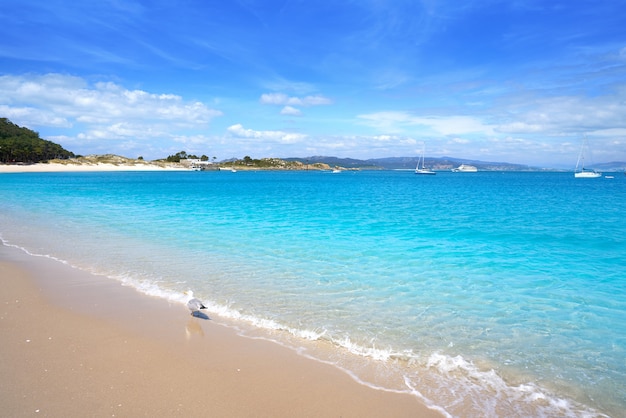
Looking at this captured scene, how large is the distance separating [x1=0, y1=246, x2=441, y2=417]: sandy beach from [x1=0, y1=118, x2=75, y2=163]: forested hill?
149 m

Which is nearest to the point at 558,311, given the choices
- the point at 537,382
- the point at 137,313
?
the point at 537,382

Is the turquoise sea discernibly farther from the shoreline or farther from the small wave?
the shoreline

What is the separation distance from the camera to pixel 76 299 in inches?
326

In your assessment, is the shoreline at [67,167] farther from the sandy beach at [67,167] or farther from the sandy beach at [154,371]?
the sandy beach at [154,371]

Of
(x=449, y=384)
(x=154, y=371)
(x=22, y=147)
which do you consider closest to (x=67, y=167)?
(x=22, y=147)

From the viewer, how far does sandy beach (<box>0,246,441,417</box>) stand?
4.47 metres

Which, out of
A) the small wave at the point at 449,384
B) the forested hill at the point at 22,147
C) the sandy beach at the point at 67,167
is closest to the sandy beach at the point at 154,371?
the small wave at the point at 449,384

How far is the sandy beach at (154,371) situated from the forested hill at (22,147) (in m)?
149

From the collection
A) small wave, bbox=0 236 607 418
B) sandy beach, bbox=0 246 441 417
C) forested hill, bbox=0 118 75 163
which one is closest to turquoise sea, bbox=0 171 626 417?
small wave, bbox=0 236 607 418

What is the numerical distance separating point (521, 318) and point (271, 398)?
575 centimetres

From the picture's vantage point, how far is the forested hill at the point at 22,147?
123 metres

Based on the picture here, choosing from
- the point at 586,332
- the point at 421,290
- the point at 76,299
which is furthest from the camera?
the point at 421,290

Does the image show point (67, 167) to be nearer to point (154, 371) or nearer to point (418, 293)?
point (418, 293)

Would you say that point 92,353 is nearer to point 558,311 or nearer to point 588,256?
point 558,311
